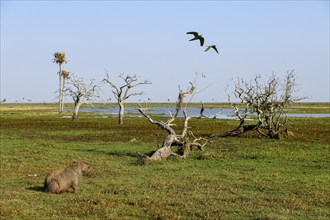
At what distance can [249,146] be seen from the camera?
88.5ft

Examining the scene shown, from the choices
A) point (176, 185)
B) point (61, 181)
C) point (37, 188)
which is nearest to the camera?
point (61, 181)

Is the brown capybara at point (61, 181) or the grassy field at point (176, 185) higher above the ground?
the brown capybara at point (61, 181)

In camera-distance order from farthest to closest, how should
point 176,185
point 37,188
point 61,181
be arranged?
point 176,185, point 37,188, point 61,181

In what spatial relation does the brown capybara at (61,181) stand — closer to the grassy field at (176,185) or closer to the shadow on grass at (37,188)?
the grassy field at (176,185)

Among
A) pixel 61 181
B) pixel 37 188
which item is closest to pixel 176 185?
pixel 61 181

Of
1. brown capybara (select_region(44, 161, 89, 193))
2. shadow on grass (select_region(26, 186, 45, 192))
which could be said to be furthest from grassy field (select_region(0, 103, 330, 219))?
brown capybara (select_region(44, 161, 89, 193))

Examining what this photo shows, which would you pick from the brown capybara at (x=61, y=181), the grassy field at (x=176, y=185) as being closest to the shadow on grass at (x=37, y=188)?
the grassy field at (x=176, y=185)

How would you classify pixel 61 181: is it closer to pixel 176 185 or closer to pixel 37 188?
pixel 37 188

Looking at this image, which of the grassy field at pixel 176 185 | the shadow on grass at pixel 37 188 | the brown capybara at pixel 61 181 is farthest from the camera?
the shadow on grass at pixel 37 188

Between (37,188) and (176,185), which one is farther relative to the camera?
(176,185)

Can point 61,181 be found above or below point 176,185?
above

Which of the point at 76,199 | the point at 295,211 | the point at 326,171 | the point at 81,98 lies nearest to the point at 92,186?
the point at 76,199

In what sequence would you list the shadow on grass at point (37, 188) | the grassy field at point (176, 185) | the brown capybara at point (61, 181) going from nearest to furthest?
the grassy field at point (176, 185)
the brown capybara at point (61, 181)
the shadow on grass at point (37, 188)

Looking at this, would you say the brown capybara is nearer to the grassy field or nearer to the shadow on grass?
the grassy field
